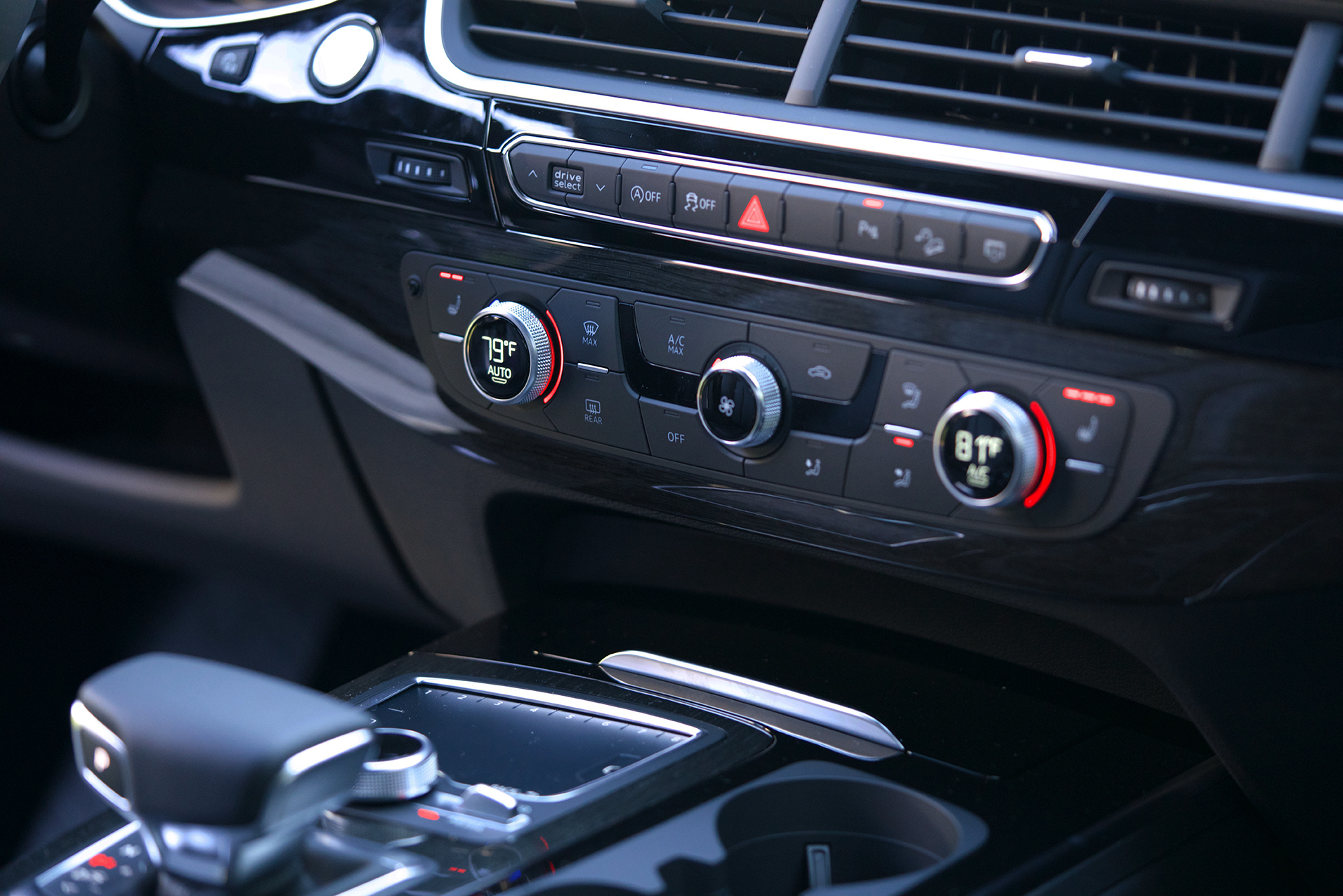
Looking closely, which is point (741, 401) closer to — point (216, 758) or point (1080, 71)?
point (1080, 71)

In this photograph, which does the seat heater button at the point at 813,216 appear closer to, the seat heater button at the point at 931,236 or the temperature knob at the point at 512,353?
the seat heater button at the point at 931,236

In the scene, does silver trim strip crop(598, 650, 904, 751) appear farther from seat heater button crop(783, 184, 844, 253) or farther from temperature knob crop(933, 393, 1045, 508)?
seat heater button crop(783, 184, 844, 253)

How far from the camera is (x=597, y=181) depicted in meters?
0.85

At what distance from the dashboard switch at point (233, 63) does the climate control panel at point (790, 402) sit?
0.24 m

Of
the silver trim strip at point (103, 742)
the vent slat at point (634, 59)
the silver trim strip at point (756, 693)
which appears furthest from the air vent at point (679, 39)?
the silver trim strip at point (103, 742)

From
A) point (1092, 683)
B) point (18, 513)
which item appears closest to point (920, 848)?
point (1092, 683)

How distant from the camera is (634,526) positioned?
1.08 m

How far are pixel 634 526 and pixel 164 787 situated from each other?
0.57 meters

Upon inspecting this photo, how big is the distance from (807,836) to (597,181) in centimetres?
45

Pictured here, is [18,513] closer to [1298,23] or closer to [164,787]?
[164,787]

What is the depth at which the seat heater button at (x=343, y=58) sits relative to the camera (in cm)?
98

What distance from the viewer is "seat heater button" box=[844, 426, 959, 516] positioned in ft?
2.52

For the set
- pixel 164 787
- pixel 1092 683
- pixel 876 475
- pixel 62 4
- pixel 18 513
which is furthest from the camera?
pixel 18 513

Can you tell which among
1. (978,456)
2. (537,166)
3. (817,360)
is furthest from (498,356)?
(978,456)
